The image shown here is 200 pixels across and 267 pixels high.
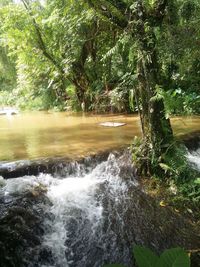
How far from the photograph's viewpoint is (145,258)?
799 millimetres

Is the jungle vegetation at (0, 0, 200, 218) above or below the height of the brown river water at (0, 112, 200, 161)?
above

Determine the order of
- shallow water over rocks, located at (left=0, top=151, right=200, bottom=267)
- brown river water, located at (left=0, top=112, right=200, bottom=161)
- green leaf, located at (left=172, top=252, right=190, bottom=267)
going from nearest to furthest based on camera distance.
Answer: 1. green leaf, located at (left=172, top=252, right=190, bottom=267)
2. shallow water over rocks, located at (left=0, top=151, right=200, bottom=267)
3. brown river water, located at (left=0, top=112, right=200, bottom=161)

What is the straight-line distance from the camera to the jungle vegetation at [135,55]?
525 centimetres

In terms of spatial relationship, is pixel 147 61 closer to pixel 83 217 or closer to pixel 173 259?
pixel 83 217

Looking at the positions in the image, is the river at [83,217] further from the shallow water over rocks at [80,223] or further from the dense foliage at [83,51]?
the dense foliage at [83,51]

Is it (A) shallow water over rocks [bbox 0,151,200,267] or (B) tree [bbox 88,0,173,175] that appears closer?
(A) shallow water over rocks [bbox 0,151,200,267]

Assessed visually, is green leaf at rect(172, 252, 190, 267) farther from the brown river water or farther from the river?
the brown river water

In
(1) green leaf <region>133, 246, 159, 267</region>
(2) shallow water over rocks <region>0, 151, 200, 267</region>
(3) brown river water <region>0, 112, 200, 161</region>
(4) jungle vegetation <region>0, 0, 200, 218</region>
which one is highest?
(4) jungle vegetation <region>0, 0, 200, 218</region>

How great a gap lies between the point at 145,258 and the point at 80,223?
13.1ft

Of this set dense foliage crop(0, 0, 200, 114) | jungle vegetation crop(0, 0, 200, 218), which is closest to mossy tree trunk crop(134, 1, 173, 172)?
jungle vegetation crop(0, 0, 200, 218)

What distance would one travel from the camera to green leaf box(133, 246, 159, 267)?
78 centimetres

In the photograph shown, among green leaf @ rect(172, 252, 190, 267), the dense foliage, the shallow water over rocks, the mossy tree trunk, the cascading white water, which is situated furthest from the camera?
the dense foliage

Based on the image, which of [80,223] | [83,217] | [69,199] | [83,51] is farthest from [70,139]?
[83,51]

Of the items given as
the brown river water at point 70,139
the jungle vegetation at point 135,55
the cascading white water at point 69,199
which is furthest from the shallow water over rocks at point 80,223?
the brown river water at point 70,139
